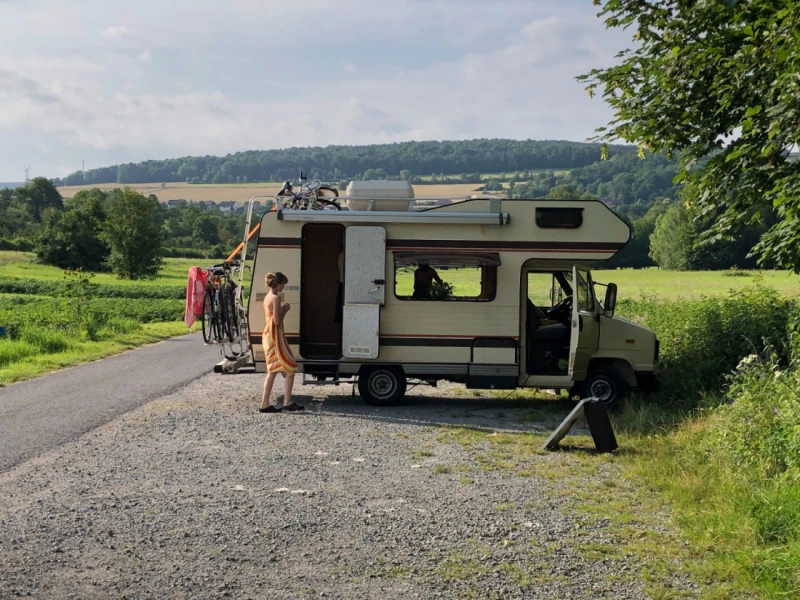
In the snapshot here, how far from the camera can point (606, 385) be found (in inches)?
496

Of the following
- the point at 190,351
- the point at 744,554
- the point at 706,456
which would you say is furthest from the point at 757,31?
the point at 190,351

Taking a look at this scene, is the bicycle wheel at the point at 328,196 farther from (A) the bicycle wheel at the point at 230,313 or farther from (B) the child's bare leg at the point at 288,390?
(B) the child's bare leg at the point at 288,390

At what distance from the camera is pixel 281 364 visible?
1201cm

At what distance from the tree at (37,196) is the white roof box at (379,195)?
123 metres

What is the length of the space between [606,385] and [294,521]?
694 cm

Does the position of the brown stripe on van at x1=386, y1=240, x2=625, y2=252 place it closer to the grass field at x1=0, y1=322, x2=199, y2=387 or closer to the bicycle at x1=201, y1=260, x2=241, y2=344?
the bicycle at x1=201, y1=260, x2=241, y2=344

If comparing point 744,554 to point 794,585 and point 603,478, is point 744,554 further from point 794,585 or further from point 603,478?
point 603,478

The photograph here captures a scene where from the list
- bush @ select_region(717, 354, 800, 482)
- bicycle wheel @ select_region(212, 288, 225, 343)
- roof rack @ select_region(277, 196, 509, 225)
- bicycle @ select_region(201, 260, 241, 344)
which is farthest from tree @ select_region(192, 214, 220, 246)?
bush @ select_region(717, 354, 800, 482)

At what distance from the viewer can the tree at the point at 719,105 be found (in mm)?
9406

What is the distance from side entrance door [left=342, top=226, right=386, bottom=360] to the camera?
12.4 metres

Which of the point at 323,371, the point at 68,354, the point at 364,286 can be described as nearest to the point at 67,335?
the point at 68,354

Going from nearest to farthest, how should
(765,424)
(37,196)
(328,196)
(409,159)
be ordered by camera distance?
(765,424) → (328,196) → (409,159) → (37,196)

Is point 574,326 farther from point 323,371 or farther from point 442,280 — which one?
point 323,371

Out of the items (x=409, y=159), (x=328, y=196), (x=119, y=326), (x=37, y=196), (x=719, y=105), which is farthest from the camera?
(x=37, y=196)
